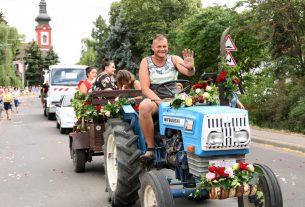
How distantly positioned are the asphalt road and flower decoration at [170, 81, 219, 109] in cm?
207

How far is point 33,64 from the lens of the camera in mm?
122812

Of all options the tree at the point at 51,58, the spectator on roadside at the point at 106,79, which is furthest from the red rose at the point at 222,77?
the tree at the point at 51,58

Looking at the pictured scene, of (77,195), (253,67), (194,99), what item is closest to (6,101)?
(253,67)

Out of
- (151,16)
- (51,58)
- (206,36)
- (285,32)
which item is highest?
(151,16)

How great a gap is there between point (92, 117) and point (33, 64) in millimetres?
116321

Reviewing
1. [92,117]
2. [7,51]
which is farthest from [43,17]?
[92,117]

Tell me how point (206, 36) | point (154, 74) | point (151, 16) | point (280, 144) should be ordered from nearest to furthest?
point (154, 74) → point (280, 144) → point (206, 36) → point (151, 16)

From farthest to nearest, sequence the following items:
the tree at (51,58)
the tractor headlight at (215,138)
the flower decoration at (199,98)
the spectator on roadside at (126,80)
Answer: the tree at (51,58) → the spectator on roadside at (126,80) → the flower decoration at (199,98) → the tractor headlight at (215,138)

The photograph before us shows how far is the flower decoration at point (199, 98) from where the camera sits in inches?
242

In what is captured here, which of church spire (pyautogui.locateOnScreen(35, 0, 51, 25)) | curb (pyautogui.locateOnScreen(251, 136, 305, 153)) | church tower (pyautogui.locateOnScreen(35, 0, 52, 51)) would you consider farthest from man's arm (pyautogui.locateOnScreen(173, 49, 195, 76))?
church spire (pyautogui.locateOnScreen(35, 0, 51, 25))

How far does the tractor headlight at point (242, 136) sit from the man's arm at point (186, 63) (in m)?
1.56

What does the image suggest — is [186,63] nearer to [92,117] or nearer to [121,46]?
[92,117]

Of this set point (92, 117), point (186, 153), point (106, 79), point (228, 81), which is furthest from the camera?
point (106, 79)

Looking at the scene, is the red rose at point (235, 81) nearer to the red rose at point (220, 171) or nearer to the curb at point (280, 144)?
the red rose at point (220, 171)
